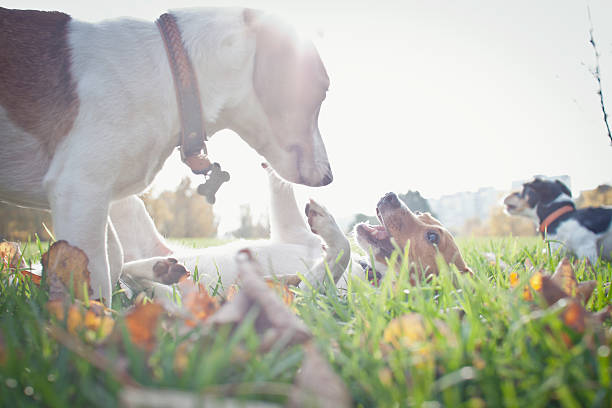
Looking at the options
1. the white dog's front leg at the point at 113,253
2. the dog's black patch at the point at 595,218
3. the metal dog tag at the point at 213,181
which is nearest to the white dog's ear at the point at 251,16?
the metal dog tag at the point at 213,181

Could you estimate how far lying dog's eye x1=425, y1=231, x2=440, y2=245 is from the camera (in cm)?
280

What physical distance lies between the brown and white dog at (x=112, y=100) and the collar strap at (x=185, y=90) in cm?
4

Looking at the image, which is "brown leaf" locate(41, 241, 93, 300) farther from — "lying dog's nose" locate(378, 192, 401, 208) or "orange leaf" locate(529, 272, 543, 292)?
"lying dog's nose" locate(378, 192, 401, 208)

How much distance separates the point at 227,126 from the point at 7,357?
1539mm

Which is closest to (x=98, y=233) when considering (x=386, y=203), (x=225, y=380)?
(x=225, y=380)

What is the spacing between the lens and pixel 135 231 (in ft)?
9.21

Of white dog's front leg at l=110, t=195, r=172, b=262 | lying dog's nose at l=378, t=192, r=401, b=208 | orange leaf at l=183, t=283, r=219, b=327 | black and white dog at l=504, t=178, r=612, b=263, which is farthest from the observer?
black and white dog at l=504, t=178, r=612, b=263

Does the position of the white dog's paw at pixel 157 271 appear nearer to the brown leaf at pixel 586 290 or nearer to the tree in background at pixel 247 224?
the brown leaf at pixel 586 290

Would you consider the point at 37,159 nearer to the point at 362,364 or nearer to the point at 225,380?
the point at 225,380

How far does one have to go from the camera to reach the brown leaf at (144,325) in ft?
2.88

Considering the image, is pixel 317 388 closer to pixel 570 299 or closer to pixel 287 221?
pixel 570 299

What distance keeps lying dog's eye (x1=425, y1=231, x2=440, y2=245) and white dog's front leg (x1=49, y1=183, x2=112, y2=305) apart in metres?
2.08

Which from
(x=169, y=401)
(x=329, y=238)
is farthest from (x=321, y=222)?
(x=169, y=401)

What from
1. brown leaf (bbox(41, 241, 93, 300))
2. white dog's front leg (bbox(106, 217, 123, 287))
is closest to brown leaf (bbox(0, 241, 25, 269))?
white dog's front leg (bbox(106, 217, 123, 287))
